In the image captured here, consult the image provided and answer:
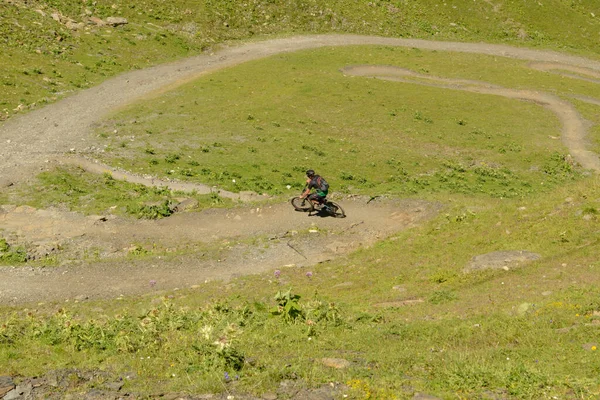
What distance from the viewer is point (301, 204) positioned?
32594 millimetres

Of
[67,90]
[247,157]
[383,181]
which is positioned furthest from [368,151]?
[67,90]

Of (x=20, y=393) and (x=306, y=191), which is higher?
(x=20, y=393)

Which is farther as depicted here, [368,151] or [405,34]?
[405,34]

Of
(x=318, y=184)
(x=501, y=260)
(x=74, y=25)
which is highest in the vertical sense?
(x=74, y=25)

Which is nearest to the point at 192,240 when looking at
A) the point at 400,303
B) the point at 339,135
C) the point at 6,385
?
the point at 400,303

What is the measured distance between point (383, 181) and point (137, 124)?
17983 mm

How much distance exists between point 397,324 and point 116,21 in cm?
5349

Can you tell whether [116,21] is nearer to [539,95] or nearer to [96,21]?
[96,21]

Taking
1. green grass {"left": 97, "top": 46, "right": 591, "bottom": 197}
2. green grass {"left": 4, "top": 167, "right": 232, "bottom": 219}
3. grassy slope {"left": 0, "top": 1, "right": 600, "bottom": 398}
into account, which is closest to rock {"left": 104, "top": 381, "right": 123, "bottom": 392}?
grassy slope {"left": 0, "top": 1, "right": 600, "bottom": 398}

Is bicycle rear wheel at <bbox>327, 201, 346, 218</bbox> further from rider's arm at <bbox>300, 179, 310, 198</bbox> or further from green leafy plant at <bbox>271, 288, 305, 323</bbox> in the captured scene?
green leafy plant at <bbox>271, 288, 305, 323</bbox>

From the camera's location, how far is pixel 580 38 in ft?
246

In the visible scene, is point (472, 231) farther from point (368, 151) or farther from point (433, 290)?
point (368, 151)

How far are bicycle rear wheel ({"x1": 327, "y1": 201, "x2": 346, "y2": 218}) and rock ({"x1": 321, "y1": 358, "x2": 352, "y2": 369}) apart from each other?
17354 millimetres

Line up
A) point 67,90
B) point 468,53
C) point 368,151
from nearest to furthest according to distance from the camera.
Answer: point 368,151
point 67,90
point 468,53
